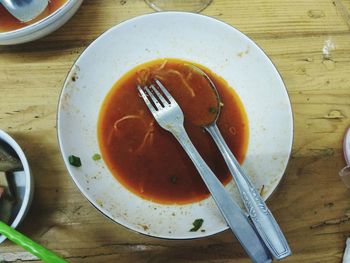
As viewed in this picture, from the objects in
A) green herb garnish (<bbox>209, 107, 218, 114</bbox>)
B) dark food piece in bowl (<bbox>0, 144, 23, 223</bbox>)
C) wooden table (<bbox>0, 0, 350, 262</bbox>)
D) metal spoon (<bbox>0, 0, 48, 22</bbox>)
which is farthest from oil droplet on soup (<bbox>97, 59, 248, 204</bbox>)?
metal spoon (<bbox>0, 0, 48, 22</bbox>)

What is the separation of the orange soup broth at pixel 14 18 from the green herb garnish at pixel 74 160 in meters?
0.49

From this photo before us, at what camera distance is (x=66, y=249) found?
4.35 ft

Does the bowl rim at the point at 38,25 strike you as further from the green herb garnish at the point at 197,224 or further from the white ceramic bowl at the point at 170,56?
the green herb garnish at the point at 197,224

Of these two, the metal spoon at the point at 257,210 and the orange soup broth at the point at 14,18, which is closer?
the metal spoon at the point at 257,210

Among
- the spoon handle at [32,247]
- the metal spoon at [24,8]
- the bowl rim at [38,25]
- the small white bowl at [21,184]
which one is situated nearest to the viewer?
the spoon handle at [32,247]

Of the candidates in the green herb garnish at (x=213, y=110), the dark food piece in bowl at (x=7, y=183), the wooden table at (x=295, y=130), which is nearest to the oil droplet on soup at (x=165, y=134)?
the green herb garnish at (x=213, y=110)

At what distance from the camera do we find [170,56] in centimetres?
149

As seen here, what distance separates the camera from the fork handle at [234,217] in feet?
3.75

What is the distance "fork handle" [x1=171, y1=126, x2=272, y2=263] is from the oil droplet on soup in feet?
0.33

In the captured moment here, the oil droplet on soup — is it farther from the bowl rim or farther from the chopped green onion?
the bowl rim

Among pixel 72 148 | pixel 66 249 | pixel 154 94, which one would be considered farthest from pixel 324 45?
pixel 66 249

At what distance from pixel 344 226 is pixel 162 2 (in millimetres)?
1021

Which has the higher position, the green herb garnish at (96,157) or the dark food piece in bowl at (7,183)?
the dark food piece in bowl at (7,183)

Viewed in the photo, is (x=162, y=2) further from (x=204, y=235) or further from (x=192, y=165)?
(x=204, y=235)
